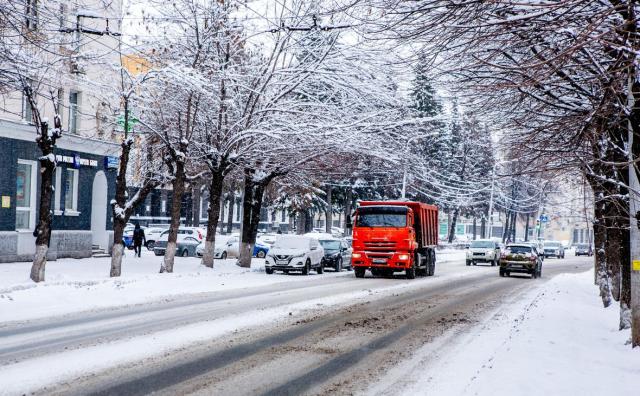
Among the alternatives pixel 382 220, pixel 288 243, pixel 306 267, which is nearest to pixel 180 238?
pixel 288 243

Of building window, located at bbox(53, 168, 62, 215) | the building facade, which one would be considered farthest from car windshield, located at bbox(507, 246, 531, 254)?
building window, located at bbox(53, 168, 62, 215)

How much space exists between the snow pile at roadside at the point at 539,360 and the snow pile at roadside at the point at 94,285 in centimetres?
862

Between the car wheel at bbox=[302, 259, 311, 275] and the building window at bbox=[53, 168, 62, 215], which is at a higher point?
the building window at bbox=[53, 168, 62, 215]

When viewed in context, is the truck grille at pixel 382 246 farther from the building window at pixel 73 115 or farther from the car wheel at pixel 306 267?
the building window at pixel 73 115

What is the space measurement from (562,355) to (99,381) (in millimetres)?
6844

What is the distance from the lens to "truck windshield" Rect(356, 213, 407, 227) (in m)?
30.4

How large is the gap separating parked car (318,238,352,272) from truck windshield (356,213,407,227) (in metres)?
4.52

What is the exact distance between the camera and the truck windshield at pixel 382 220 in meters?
30.4

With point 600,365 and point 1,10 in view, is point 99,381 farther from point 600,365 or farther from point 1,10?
point 600,365

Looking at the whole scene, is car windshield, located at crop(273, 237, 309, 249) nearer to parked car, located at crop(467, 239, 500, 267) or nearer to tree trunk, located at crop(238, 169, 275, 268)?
tree trunk, located at crop(238, 169, 275, 268)

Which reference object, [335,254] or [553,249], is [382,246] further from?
[553,249]

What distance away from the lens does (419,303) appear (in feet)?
64.9

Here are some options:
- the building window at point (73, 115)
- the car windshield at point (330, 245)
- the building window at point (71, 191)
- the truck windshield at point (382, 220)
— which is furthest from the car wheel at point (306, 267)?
the building window at point (73, 115)

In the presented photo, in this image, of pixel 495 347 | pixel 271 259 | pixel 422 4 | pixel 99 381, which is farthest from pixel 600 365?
pixel 271 259
